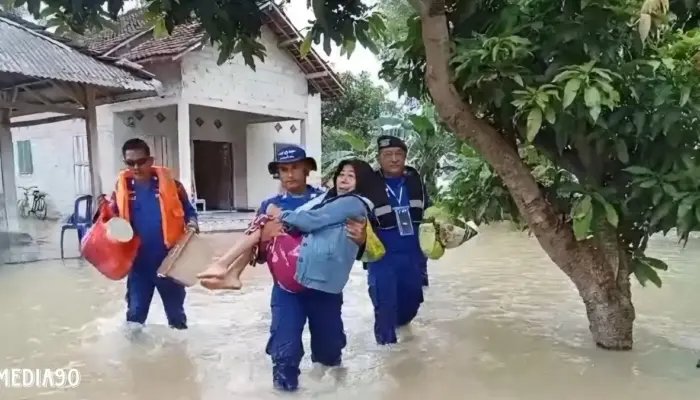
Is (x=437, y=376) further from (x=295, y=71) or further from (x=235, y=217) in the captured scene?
(x=295, y=71)

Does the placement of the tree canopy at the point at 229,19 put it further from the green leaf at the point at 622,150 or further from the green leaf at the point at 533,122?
the green leaf at the point at 622,150

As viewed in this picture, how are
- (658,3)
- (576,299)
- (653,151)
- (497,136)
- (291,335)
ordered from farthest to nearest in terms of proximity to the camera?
(576,299)
(497,136)
(653,151)
(291,335)
(658,3)

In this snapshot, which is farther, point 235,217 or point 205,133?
point 205,133

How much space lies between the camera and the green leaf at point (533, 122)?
11.7 ft

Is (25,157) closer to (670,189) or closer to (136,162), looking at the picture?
(136,162)

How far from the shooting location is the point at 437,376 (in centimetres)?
442

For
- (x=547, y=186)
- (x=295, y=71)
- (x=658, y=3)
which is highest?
(x=295, y=71)

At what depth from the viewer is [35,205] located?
17094 mm

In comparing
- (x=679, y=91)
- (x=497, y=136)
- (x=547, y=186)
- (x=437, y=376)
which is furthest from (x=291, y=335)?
(x=679, y=91)

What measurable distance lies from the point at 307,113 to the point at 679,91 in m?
13.9

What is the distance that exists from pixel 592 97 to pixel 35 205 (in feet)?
53.6

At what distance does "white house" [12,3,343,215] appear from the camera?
14.3 metres

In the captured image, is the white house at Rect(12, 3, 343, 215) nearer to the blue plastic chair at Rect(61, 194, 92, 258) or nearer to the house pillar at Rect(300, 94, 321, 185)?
the house pillar at Rect(300, 94, 321, 185)

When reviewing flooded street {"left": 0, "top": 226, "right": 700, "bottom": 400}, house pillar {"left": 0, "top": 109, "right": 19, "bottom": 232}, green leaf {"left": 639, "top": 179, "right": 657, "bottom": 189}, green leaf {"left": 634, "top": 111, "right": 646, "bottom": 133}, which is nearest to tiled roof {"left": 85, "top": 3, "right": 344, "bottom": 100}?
house pillar {"left": 0, "top": 109, "right": 19, "bottom": 232}
